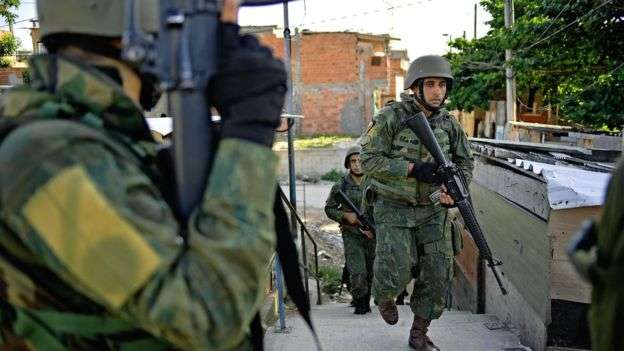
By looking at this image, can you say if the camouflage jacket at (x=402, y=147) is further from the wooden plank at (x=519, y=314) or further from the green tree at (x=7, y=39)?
the green tree at (x=7, y=39)

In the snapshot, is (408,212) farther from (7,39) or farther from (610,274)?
(7,39)

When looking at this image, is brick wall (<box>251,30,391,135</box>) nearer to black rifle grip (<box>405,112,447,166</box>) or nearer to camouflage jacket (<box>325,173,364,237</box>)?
camouflage jacket (<box>325,173,364,237</box>)

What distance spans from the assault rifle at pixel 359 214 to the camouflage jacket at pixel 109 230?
5.60 m

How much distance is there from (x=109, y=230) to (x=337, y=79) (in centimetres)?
2890

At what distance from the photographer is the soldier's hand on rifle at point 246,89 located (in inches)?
48.4

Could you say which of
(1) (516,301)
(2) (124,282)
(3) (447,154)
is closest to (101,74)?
(2) (124,282)

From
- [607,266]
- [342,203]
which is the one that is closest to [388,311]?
[342,203]

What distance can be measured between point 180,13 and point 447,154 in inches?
143

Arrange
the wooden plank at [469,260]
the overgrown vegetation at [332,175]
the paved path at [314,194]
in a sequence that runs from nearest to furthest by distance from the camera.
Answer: the wooden plank at [469,260] < the paved path at [314,194] < the overgrown vegetation at [332,175]

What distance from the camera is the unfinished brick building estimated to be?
29.4m

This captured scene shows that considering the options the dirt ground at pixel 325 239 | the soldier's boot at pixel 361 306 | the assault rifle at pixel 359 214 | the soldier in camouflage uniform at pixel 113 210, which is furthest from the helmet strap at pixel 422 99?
the dirt ground at pixel 325 239

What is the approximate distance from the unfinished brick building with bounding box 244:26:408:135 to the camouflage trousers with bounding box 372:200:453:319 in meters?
25.0

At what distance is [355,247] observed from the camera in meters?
7.02

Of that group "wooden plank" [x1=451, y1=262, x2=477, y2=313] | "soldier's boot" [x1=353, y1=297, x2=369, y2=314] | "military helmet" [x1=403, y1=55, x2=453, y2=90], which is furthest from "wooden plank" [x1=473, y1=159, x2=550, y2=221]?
"soldier's boot" [x1=353, y1=297, x2=369, y2=314]
